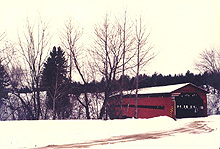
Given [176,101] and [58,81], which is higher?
[58,81]

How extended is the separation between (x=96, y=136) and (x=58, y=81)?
1563 cm

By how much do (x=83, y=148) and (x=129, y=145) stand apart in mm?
1978

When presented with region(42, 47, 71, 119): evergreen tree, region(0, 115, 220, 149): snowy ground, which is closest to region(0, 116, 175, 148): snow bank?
region(0, 115, 220, 149): snowy ground

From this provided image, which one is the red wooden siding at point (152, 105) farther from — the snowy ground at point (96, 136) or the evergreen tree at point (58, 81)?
the snowy ground at point (96, 136)

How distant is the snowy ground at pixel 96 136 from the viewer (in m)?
9.22

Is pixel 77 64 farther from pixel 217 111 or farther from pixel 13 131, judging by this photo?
pixel 217 111

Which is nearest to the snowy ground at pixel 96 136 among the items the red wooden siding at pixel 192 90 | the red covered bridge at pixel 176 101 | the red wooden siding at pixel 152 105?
the red wooden siding at pixel 152 105

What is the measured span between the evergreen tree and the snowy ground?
42.6ft

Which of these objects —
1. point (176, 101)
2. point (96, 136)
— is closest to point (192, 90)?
point (176, 101)

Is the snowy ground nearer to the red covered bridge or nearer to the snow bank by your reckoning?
the snow bank

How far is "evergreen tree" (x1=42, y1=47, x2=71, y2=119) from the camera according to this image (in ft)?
85.2

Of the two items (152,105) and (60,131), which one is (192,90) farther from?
(60,131)

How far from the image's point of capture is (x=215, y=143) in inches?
354

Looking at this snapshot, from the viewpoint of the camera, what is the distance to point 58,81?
25.9 m
